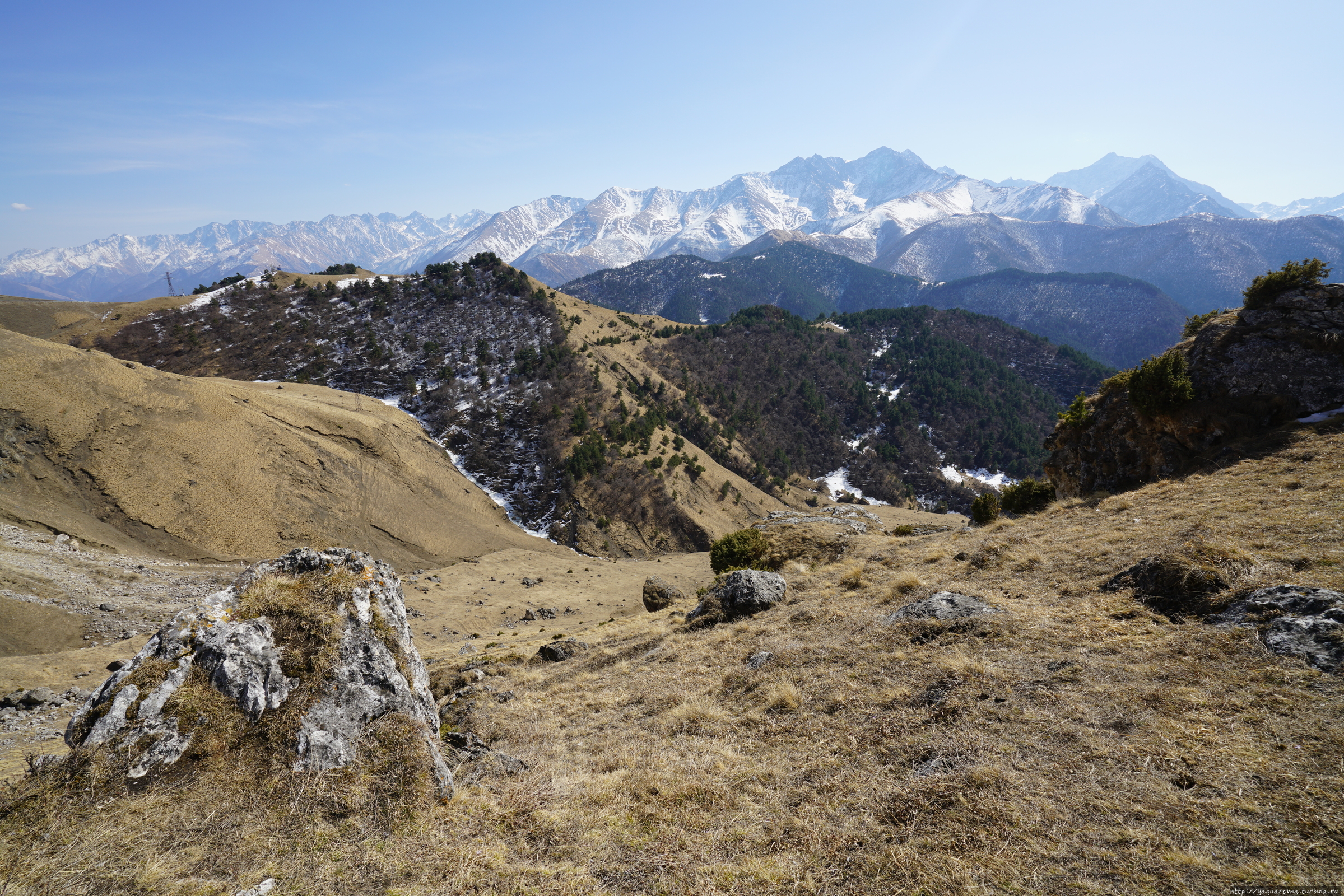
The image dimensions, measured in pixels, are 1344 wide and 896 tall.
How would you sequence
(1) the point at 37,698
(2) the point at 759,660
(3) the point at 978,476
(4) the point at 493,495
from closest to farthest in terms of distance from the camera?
1. (2) the point at 759,660
2. (1) the point at 37,698
3. (4) the point at 493,495
4. (3) the point at 978,476

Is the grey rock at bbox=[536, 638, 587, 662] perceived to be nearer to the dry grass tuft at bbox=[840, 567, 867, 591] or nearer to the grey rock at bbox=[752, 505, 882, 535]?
the dry grass tuft at bbox=[840, 567, 867, 591]

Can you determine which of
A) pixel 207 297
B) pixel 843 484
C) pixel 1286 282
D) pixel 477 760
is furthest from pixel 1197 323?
pixel 207 297

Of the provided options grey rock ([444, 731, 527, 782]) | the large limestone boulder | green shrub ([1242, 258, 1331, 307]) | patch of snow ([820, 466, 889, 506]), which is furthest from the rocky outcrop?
patch of snow ([820, 466, 889, 506])

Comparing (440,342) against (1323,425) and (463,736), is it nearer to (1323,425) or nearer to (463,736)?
(463,736)

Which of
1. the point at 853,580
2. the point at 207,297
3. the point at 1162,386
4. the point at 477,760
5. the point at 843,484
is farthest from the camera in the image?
the point at 843,484

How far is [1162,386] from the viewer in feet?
62.1

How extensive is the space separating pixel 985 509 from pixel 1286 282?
42.6 ft

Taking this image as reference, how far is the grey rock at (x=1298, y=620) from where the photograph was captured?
6.24 meters

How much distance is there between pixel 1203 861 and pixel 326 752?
9449 mm

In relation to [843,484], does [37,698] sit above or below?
above

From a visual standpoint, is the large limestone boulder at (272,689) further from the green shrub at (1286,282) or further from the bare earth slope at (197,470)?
the green shrub at (1286,282)

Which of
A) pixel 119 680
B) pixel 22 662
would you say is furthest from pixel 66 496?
pixel 119 680

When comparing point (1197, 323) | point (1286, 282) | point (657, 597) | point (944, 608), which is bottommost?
point (657, 597)

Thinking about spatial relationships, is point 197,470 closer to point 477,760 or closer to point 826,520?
point 477,760
